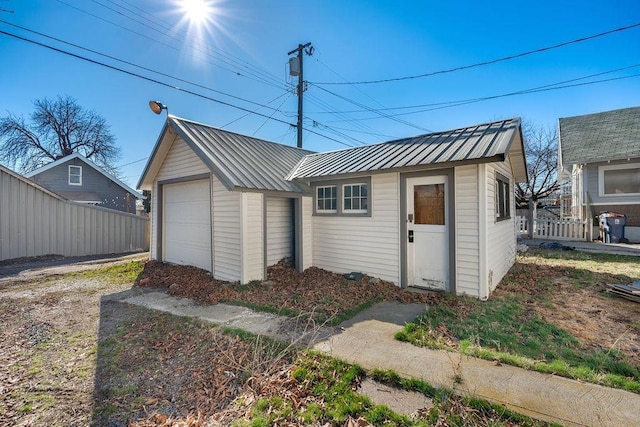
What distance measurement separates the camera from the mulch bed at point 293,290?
216 inches

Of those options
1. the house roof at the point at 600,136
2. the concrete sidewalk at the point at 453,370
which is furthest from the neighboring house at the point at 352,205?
the house roof at the point at 600,136

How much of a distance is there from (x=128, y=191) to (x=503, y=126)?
22467mm

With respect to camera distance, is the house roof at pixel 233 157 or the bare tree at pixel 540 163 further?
the bare tree at pixel 540 163

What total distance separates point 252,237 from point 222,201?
1.33 metres

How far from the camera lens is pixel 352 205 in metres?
7.50

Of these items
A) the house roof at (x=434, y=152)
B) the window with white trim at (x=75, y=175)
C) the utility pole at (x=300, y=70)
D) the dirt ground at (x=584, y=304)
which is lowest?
the dirt ground at (x=584, y=304)

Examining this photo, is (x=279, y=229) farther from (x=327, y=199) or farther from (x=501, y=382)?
(x=501, y=382)

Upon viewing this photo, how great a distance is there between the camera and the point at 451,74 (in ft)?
39.6

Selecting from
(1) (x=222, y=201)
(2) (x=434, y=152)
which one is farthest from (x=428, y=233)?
(1) (x=222, y=201)

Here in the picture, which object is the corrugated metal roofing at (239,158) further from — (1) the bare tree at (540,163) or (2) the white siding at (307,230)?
(1) the bare tree at (540,163)

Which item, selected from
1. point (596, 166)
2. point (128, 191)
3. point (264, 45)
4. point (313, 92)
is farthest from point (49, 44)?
point (596, 166)

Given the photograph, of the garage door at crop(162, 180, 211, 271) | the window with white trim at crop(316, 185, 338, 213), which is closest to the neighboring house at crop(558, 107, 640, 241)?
the window with white trim at crop(316, 185, 338, 213)

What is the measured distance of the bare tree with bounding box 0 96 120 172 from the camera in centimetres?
2555

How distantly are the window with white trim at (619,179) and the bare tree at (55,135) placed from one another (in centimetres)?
3839
